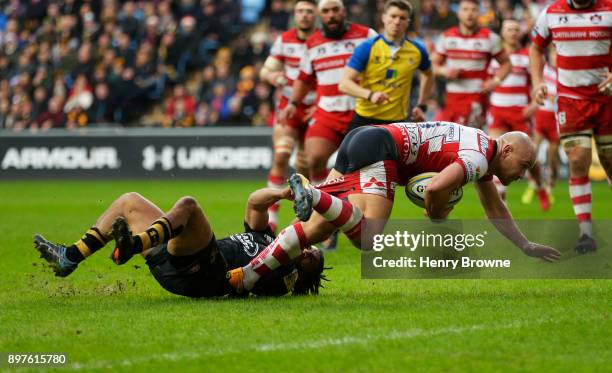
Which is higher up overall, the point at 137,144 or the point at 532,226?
the point at 532,226

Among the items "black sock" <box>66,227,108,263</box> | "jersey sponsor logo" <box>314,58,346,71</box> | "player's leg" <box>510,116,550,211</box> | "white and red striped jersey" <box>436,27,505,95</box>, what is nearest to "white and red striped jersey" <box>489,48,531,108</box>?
"player's leg" <box>510,116,550,211</box>

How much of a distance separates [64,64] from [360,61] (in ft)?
54.0

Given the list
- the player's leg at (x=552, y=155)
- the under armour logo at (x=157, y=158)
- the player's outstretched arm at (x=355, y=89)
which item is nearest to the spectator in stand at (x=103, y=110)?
the under armour logo at (x=157, y=158)

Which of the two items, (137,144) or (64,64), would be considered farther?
(64,64)

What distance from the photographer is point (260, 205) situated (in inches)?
309

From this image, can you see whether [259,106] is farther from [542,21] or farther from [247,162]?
[542,21]

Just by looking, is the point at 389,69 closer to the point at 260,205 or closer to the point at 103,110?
the point at 260,205

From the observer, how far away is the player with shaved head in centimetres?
749

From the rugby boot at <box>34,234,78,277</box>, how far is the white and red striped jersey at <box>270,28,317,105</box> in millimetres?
6255

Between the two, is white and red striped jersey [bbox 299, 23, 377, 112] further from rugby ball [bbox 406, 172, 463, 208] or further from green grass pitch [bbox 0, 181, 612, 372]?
rugby ball [bbox 406, 172, 463, 208]

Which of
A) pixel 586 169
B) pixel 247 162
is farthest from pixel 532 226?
pixel 247 162

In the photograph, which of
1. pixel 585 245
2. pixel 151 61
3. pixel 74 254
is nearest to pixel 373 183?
pixel 74 254

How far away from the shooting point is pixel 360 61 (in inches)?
426

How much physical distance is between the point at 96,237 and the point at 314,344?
2054 millimetres
